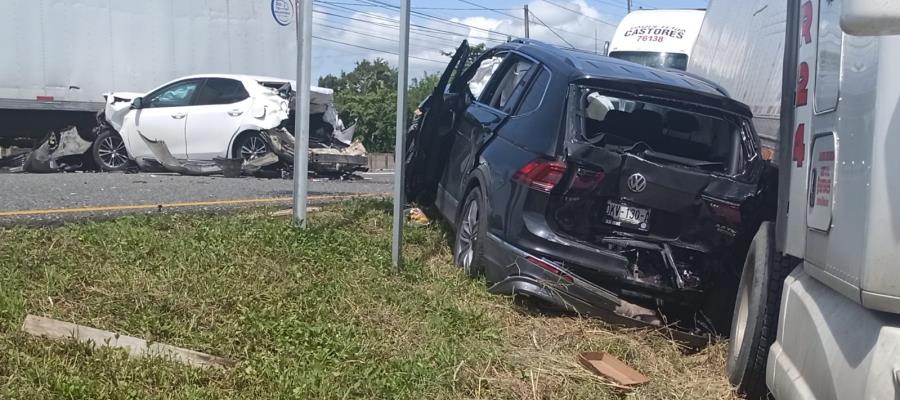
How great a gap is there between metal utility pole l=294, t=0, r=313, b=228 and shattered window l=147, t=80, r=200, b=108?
23.1ft

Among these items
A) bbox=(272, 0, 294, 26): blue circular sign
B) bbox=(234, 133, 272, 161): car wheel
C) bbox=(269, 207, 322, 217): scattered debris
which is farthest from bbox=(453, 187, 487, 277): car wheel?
bbox=(272, 0, 294, 26): blue circular sign

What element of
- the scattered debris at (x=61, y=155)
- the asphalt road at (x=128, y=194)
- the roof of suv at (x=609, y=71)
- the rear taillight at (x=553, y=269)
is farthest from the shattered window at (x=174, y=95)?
the rear taillight at (x=553, y=269)

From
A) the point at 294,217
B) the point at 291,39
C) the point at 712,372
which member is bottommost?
the point at 712,372

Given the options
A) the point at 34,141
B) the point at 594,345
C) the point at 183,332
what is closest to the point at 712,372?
the point at 594,345

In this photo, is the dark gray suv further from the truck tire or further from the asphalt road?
the asphalt road

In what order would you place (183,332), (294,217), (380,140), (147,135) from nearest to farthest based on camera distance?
(183,332), (294,217), (147,135), (380,140)

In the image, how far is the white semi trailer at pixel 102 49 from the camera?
1536 centimetres

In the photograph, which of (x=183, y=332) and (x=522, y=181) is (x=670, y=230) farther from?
(x=183, y=332)

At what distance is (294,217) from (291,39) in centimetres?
1199

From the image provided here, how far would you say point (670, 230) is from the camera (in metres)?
5.35

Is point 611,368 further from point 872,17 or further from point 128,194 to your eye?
point 128,194

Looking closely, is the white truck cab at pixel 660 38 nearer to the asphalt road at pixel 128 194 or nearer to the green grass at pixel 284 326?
the asphalt road at pixel 128 194

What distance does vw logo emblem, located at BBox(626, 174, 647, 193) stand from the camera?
5.24m

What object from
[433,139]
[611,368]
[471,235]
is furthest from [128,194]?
[611,368]
